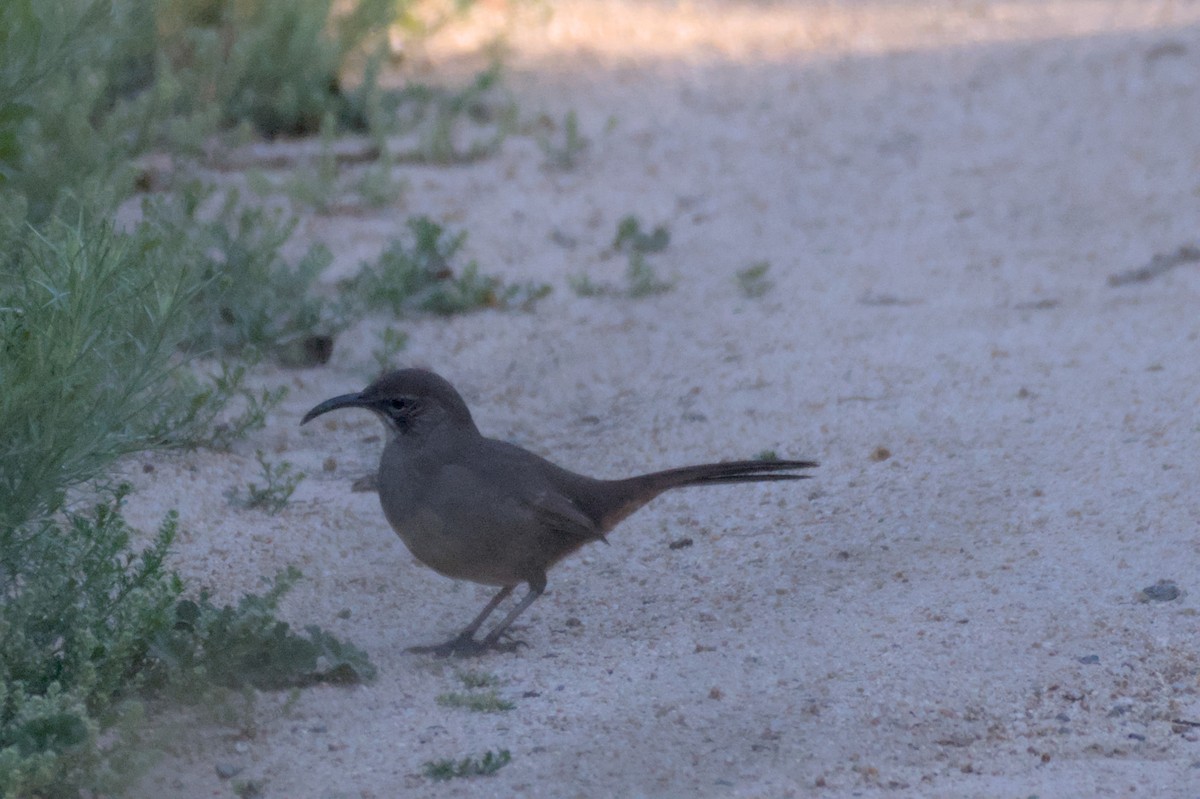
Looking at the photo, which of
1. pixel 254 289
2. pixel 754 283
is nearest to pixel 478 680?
pixel 254 289

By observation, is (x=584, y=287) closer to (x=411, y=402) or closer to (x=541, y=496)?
(x=411, y=402)

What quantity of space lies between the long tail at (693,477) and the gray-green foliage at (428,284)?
7.63 feet

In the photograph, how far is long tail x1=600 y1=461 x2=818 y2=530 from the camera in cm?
448

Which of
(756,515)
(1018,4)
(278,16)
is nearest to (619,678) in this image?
(756,515)

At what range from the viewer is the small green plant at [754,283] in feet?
23.0

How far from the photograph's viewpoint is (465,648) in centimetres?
419

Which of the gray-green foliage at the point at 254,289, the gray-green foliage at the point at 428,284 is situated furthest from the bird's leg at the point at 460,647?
the gray-green foliage at the point at 428,284

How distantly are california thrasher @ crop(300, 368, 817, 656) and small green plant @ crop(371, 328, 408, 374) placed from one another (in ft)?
4.55

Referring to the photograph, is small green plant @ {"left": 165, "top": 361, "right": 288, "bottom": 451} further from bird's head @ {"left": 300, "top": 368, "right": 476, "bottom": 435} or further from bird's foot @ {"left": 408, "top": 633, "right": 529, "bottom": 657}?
bird's foot @ {"left": 408, "top": 633, "right": 529, "bottom": 657}

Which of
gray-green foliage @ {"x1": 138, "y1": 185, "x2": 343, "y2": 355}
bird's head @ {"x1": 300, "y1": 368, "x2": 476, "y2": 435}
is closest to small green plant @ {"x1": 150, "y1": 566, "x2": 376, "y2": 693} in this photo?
bird's head @ {"x1": 300, "y1": 368, "x2": 476, "y2": 435}

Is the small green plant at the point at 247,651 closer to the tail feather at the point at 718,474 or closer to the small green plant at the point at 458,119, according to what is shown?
the tail feather at the point at 718,474

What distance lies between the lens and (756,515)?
500 cm

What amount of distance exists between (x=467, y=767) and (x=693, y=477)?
4.66 feet

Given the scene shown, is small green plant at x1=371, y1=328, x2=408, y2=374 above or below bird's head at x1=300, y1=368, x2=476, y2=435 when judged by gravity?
below
